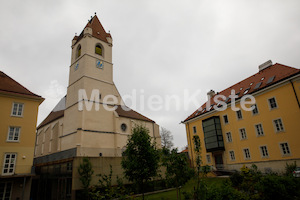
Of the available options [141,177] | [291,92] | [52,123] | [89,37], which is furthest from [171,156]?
[52,123]

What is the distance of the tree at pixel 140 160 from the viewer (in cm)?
1202

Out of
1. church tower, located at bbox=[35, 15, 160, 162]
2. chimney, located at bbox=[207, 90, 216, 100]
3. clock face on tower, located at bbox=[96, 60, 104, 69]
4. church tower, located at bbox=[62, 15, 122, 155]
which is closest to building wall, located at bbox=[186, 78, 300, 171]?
chimney, located at bbox=[207, 90, 216, 100]

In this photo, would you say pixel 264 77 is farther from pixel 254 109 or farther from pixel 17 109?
pixel 17 109

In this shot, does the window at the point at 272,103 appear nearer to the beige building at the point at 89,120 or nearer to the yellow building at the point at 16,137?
the beige building at the point at 89,120

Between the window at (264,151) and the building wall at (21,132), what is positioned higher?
the building wall at (21,132)

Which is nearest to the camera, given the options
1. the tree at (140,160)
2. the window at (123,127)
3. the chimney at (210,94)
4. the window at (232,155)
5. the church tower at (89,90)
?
the tree at (140,160)

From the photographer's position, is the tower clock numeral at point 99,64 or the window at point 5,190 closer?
the window at point 5,190

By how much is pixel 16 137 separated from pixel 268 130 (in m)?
27.5

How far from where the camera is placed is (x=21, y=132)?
63.4 feet

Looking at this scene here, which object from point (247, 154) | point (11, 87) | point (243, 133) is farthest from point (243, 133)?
point (11, 87)

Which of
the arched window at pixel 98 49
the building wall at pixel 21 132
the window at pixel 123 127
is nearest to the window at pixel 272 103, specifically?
the window at pixel 123 127

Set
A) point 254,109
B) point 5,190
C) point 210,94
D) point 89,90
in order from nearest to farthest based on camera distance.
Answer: point 5,190 → point 254,109 → point 89,90 → point 210,94

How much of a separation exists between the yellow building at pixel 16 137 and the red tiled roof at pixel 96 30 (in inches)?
765

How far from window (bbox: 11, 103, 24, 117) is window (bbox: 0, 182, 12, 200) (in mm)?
6476
